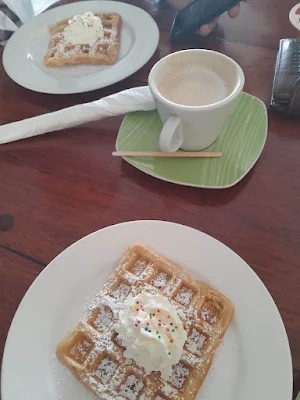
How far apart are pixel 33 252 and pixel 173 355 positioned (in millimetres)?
321

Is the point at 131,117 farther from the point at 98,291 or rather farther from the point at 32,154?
the point at 98,291

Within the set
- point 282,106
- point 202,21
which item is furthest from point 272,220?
point 202,21

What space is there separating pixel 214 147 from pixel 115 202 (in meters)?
0.24

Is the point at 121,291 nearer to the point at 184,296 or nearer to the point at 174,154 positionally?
the point at 184,296

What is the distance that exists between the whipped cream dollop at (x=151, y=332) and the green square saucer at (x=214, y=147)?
0.26 meters

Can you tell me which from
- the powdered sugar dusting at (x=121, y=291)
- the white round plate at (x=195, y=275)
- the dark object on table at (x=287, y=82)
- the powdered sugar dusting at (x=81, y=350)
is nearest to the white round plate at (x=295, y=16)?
the dark object on table at (x=287, y=82)

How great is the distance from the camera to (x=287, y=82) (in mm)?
876

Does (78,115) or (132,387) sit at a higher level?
(78,115)

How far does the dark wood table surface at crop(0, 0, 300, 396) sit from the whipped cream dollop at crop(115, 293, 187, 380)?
172mm

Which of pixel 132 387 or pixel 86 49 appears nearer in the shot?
pixel 132 387

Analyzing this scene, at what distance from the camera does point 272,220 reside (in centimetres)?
73

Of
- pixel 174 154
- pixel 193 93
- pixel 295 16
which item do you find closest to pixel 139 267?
pixel 174 154

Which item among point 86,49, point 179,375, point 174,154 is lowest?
point 179,375

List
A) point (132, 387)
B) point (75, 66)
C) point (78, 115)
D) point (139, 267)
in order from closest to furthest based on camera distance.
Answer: point (132, 387) < point (139, 267) < point (78, 115) < point (75, 66)
